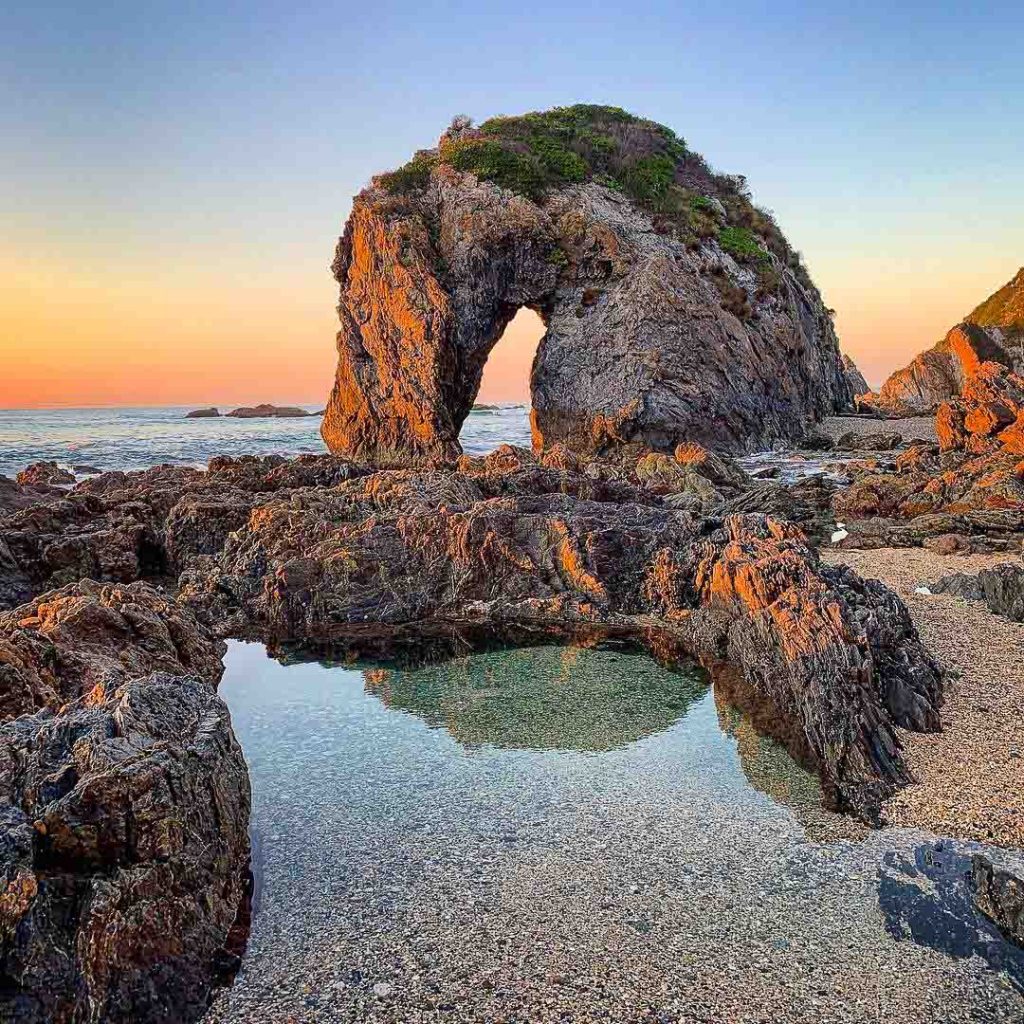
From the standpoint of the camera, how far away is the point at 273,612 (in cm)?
1214

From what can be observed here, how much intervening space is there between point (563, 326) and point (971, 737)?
31.4 m

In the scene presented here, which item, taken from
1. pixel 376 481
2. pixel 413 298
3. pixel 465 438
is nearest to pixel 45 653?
pixel 376 481

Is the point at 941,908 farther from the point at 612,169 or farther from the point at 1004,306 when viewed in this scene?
the point at 1004,306

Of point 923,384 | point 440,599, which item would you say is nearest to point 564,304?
point 440,599

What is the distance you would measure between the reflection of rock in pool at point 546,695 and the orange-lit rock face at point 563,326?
24261mm

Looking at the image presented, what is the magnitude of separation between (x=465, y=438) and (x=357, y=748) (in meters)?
49.5

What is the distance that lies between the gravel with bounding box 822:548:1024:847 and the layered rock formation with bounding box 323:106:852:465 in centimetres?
2362

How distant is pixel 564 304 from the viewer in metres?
37.2

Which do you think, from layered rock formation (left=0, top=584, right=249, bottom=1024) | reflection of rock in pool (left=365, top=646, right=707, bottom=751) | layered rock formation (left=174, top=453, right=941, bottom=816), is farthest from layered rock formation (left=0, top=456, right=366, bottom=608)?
layered rock formation (left=0, top=584, right=249, bottom=1024)

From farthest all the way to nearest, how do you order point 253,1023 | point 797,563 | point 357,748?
1. point 797,563
2. point 357,748
3. point 253,1023

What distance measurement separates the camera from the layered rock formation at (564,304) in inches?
1368

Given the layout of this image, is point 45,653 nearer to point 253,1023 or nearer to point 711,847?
point 253,1023

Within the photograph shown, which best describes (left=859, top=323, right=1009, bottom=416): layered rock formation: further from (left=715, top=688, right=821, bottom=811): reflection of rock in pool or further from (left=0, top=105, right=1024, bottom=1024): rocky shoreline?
(left=715, top=688, right=821, bottom=811): reflection of rock in pool

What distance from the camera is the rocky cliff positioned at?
1729 inches
